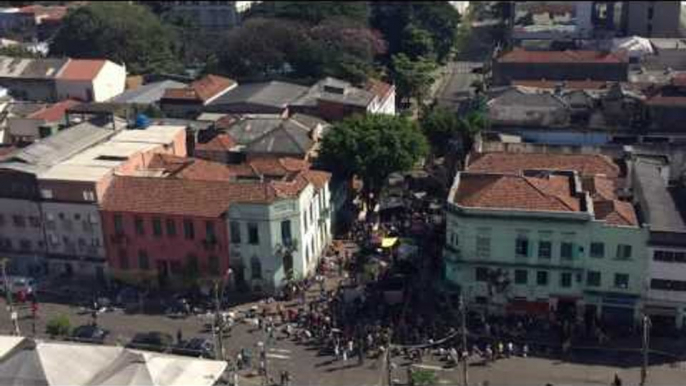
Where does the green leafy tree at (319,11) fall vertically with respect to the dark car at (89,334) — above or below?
above

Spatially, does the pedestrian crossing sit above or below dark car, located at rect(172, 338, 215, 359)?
below

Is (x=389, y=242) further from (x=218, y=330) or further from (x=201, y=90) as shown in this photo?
(x=201, y=90)

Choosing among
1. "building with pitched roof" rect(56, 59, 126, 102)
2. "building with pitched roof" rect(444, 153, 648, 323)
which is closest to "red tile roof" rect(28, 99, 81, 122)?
"building with pitched roof" rect(56, 59, 126, 102)

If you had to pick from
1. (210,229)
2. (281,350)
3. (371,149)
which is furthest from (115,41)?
(281,350)

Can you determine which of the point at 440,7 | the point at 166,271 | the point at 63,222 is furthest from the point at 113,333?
the point at 440,7

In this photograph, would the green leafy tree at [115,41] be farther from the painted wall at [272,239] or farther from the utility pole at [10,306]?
the painted wall at [272,239]

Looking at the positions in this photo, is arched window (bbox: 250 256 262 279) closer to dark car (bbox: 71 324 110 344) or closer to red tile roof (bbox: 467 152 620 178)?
dark car (bbox: 71 324 110 344)

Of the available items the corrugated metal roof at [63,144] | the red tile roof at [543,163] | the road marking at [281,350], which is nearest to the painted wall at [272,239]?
the road marking at [281,350]
